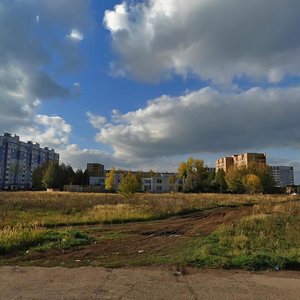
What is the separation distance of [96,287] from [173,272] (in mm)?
2144

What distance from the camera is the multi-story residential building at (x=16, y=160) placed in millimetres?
136500

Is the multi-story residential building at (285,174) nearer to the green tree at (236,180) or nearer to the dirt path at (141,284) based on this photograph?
the green tree at (236,180)

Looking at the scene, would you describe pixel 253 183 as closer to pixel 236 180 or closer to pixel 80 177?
pixel 236 180

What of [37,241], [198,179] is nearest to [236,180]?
[198,179]

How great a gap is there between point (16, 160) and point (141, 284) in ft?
487

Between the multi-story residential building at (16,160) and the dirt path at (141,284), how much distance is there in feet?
423

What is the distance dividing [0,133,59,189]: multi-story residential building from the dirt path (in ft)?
423

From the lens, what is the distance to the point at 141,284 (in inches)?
276

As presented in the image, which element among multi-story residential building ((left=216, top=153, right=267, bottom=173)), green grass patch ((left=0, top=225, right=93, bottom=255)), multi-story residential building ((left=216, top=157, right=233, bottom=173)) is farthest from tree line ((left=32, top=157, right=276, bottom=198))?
green grass patch ((left=0, top=225, right=93, bottom=255))

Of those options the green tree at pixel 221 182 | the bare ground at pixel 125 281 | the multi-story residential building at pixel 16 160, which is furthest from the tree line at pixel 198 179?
the bare ground at pixel 125 281

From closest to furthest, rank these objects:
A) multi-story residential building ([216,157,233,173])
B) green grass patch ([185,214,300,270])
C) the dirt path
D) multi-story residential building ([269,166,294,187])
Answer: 1. the dirt path
2. green grass patch ([185,214,300,270])
3. multi-story residential building ([216,157,233,173])
4. multi-story residential building ([269,166,294,187])

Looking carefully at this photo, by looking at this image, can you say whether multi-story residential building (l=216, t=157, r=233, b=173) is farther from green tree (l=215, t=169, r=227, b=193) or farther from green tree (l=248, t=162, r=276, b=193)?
green tree (l=248, t=162, r=276, b=193)

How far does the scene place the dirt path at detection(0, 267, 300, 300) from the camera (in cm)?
628

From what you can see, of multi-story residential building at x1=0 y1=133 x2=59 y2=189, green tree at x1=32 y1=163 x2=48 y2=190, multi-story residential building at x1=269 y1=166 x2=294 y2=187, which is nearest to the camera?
green tree at x1=32 y1=163 x2=48 y2=190
